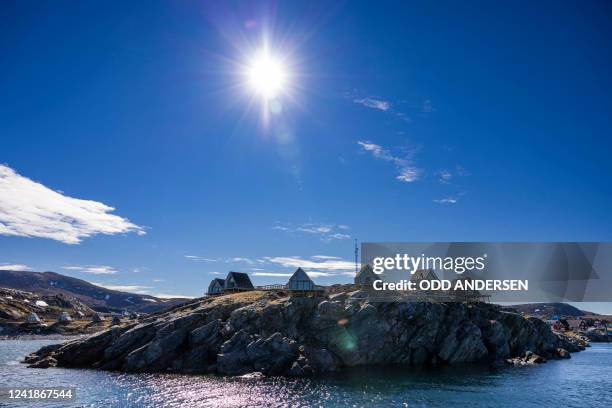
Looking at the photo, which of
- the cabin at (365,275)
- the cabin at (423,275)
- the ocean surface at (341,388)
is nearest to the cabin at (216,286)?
the cabin at (365,275)

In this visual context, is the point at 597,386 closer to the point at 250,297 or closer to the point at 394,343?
the point at 394,343

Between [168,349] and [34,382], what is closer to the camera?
[34,382]

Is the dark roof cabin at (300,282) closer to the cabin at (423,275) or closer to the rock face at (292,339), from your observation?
the rock face at (292,339)

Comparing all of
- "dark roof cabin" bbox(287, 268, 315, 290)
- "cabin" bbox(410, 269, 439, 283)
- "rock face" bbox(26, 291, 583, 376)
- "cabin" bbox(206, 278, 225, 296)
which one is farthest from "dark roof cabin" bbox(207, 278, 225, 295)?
"cabin" bbox(410, 269, 439, 283)

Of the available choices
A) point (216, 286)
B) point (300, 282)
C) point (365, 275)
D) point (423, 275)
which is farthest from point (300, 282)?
point (423, 275)

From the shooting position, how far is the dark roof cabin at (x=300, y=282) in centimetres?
11088

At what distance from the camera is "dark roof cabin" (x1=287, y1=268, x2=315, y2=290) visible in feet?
364

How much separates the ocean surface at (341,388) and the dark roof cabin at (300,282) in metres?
36.8

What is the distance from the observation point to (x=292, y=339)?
Answer: 8319 cm

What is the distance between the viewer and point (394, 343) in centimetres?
8912

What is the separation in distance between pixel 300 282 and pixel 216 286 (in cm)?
3223

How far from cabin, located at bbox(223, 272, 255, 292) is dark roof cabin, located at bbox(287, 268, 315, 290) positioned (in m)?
17.5

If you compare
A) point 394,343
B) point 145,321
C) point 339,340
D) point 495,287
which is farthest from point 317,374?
point 495,287

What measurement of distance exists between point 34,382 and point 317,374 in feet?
159
